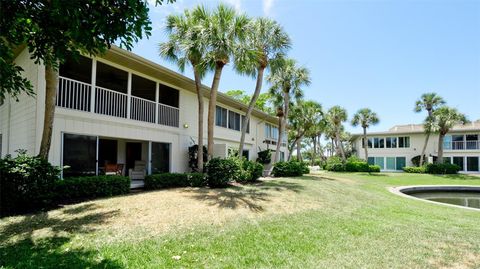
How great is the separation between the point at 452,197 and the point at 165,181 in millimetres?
17773

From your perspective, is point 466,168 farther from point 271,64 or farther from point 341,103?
point 271,64

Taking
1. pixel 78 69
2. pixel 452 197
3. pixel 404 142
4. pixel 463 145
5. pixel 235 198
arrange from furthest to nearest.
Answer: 1. pixel 404 142
2. pixel 463 145
3. pixel 452 197
4. pixel 78 69
5. pixel 235 198

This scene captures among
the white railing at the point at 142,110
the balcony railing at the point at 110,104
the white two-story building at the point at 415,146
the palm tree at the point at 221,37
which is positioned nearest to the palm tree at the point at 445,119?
the white two-story building at the point at 415,146

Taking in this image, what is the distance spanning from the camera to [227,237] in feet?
19.4

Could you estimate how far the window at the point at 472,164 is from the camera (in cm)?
3481

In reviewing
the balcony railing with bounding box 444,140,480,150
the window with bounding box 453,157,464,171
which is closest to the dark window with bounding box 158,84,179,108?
the balcony railing with bounding box 444,140,480,150

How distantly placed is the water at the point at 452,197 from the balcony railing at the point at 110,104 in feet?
53.1

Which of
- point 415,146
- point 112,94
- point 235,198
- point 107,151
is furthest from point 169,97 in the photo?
point 415,146

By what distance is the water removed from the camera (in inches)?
644

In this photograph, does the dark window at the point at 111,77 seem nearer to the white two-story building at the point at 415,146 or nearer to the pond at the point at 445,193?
the pond at the point at 445,193

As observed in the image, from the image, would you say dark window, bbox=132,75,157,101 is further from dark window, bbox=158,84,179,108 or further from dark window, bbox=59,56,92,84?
dark window, bbox=59,56,92,84

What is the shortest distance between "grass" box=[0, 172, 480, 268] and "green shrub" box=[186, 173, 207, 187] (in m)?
3.19

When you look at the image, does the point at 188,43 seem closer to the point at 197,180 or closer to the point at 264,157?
the point at 197,180

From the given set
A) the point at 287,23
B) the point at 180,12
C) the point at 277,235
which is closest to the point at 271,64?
the point at 287,23
